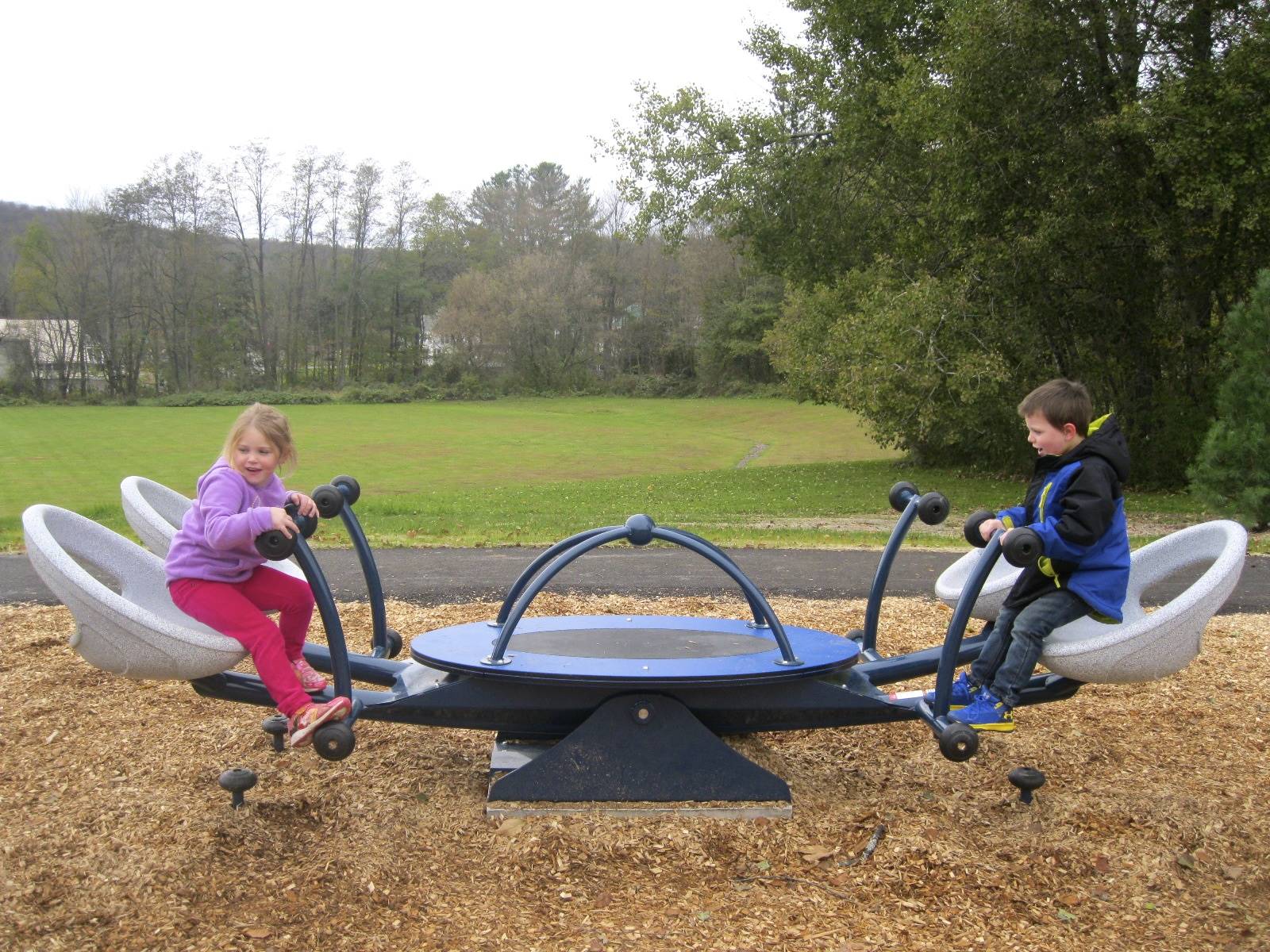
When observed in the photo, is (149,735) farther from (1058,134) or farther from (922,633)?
(1058,134)

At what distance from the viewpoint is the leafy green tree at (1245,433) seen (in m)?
12.2

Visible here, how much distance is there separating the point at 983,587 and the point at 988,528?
1.08 m

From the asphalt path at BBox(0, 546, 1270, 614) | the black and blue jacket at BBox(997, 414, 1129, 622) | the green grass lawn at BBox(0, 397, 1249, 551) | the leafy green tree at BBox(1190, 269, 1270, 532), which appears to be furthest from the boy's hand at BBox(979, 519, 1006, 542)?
the leafy green tree at BBox(1190, 269, 1270, 532)

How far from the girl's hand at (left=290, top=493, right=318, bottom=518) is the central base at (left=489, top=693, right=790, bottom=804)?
1.17 meters

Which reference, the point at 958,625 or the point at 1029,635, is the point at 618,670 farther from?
the point at 1029,635

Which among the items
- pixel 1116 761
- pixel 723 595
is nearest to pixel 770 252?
pixel 723 595

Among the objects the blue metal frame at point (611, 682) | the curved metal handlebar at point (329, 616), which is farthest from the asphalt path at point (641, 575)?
the curved metal handlebar at point (329, 616)

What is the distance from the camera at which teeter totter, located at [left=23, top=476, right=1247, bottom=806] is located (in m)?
3.40

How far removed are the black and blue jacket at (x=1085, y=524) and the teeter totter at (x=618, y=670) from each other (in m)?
0.18

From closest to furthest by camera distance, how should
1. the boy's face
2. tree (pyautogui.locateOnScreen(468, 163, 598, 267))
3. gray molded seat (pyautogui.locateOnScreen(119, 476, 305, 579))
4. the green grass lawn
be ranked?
1. the boy's face
2. gray molded seat (pyautogui.locateOnScreen(119, 476, 305, 579))
3. the green grass lawn
4. tree (pyautogui.locateOnScreen(468, 163, 598, 267))

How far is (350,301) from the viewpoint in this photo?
249 ft

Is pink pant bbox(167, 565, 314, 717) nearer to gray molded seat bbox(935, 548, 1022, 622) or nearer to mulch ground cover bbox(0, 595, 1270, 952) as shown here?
mulch ground cover bbox(0, 595, 1270, 952)

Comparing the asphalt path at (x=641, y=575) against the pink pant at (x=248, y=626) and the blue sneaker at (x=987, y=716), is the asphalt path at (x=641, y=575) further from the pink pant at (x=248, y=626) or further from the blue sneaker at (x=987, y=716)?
the blue sneaker at (x=987, y=716)

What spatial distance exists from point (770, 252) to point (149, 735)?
780 inches
